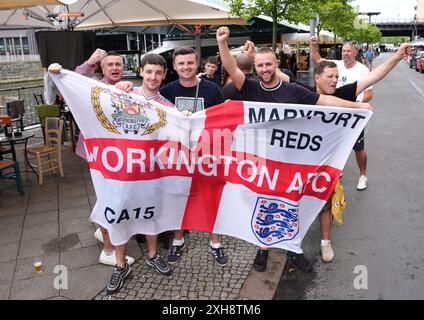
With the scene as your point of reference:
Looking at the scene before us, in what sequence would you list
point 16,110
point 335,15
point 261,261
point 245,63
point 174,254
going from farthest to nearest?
point 335,15, point 16,110, point 245,63, point 174,254, point 261,261

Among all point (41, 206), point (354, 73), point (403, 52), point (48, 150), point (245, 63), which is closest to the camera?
point (403, 52)

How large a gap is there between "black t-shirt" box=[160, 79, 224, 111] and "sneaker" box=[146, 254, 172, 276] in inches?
56.7

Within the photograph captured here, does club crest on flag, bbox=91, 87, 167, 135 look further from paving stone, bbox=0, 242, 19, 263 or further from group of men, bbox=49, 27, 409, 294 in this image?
paving stone, bbox=0, 242, 19, 263

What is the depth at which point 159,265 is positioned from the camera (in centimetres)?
365

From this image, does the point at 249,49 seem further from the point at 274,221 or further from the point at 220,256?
the point at 220,256

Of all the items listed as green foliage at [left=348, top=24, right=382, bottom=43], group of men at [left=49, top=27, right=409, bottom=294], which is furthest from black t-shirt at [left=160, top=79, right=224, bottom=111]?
green foliage at [left=348, top=24, right=382, bottom=43]

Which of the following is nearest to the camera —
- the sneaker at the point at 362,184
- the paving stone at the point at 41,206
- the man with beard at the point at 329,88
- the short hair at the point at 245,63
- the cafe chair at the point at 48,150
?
the man with beard at the point at 329,88

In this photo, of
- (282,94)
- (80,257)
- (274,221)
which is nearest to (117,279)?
(80,257)

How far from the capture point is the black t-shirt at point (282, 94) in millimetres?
3410

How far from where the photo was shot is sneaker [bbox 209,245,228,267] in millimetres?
3818

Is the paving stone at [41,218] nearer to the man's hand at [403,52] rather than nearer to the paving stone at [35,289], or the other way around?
the paving stone at [35,289]

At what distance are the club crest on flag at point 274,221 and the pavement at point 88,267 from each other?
0.46m

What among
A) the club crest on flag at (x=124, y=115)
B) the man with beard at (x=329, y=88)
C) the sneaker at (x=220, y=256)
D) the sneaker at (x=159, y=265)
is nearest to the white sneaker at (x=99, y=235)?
the sneaker at (x=159, y=265)

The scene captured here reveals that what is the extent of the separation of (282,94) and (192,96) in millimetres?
835
